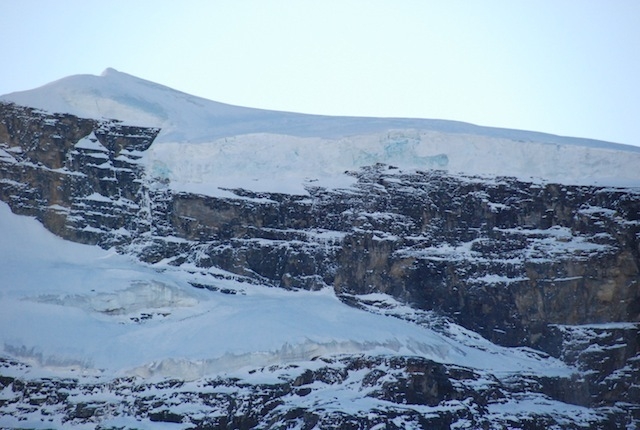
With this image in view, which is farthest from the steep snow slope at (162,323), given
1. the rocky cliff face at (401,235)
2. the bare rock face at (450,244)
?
the bare rock face at (450,244)

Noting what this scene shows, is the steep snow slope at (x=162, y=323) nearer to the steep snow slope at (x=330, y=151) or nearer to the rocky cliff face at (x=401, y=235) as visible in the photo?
the rocky cliff face at (x=401, y=235)

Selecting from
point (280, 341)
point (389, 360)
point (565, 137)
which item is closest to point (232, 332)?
point (280, 341)

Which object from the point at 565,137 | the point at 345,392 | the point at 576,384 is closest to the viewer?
the point at 345,392

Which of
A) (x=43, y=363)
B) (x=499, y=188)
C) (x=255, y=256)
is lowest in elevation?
(x=43, y=363)

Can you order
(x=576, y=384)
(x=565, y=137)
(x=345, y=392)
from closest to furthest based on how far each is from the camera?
(x=345, y=392) → (x=576, y=384) → (x=565, y=137)

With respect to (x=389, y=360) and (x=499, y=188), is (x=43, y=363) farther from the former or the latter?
(x=499, y=188)

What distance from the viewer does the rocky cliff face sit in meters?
89.9

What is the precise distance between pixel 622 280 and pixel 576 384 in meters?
7.47

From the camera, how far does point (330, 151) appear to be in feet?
309

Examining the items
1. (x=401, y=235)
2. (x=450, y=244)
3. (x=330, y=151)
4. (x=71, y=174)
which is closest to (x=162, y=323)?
(x=71, y=174)

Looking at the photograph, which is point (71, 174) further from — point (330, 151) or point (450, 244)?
point (450, 244)

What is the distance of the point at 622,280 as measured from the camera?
295 feet

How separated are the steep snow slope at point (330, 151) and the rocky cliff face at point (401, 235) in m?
1.06

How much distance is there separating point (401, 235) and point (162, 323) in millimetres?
16142
